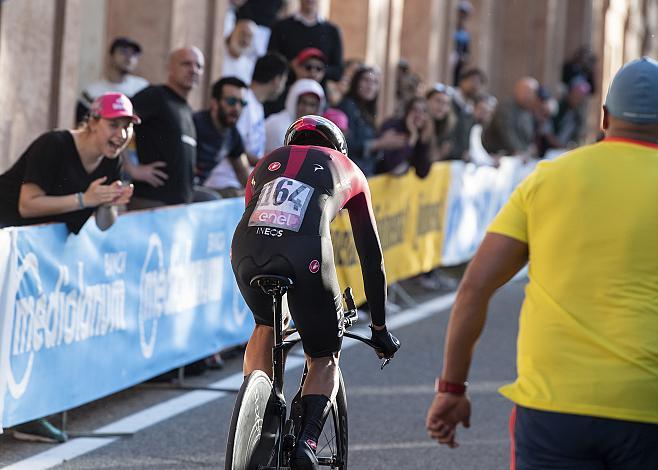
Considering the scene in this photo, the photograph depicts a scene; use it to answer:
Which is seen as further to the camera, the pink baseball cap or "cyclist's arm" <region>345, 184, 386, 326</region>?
the pink baseball cap

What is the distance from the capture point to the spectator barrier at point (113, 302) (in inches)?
309

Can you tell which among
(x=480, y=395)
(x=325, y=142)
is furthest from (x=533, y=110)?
(x=325, y=142)

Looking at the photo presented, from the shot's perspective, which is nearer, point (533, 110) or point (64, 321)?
point (64, 321)

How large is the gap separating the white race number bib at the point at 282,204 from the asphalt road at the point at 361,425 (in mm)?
2041

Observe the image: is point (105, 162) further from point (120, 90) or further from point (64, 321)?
point (120, 90)

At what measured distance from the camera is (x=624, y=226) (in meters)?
4.29

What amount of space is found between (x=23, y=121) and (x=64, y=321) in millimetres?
5295

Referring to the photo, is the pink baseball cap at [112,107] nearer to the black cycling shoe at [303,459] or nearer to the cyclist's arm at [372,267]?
the cyclist's arm at [372,267]

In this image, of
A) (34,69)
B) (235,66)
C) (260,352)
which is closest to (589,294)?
(260,352)

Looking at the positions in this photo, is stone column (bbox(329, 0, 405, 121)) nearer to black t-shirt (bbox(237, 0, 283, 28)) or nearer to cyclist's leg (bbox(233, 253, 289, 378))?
black t-shirt (bbox(237, 0, 283, 28))

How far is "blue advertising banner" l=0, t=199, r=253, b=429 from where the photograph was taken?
25.7 feet

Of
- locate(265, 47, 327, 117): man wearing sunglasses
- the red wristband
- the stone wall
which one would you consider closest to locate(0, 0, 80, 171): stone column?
the stone wall

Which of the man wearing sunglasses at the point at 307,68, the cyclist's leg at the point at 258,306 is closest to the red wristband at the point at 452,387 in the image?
the cyclist's leg at the point at 258,306

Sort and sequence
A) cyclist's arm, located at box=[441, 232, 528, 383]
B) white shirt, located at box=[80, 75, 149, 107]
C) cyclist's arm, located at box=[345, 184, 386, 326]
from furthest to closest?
white shirt, located at box=[80, 75, 149, 107]
cyclist's arm, located at box=[345, 184, 386, 326]
cyclist's arm, located at box=[441, 232, 528, 383]
